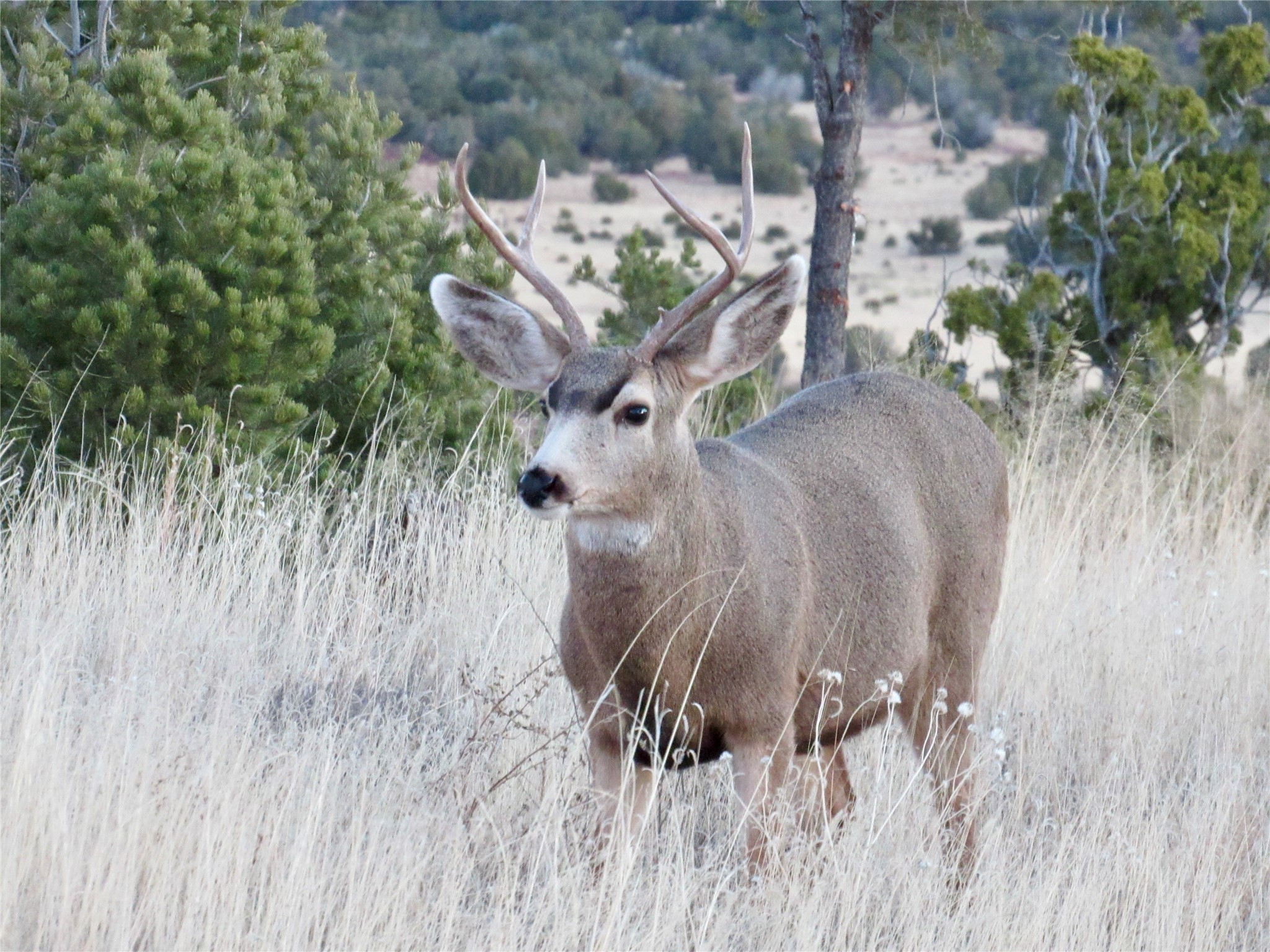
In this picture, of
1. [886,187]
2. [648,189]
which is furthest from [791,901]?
[886,187]

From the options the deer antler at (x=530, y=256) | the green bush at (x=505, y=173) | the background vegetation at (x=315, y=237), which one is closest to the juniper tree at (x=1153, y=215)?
the background vegetation at (x=315, y=237)

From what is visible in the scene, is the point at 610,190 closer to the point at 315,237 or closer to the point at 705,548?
the point at 315,237

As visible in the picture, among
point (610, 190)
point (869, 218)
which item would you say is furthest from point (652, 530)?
point (610, 190)

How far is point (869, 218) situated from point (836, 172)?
73.3 feet

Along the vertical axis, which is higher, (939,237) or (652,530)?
(652,530)

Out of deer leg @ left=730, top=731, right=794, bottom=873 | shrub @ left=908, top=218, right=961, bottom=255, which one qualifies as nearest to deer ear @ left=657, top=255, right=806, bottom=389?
deer leg @ left=730, top=731, right=794, bottom=873

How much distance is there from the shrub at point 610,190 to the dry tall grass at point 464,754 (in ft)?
125

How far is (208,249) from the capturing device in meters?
7.33

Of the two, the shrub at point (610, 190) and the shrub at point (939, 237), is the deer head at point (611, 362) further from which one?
the shrub at point (610, 190)

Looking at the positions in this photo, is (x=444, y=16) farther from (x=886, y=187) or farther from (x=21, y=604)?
(x=21, y=604)

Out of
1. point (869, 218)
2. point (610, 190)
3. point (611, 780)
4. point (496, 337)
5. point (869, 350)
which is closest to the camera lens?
point (611, 780)

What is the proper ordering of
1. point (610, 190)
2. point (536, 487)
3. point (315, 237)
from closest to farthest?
point (536, 487), point (315, 237), point (610, 190)

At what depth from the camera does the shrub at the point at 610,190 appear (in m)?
45.4

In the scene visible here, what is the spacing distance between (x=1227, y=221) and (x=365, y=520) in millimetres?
7645
